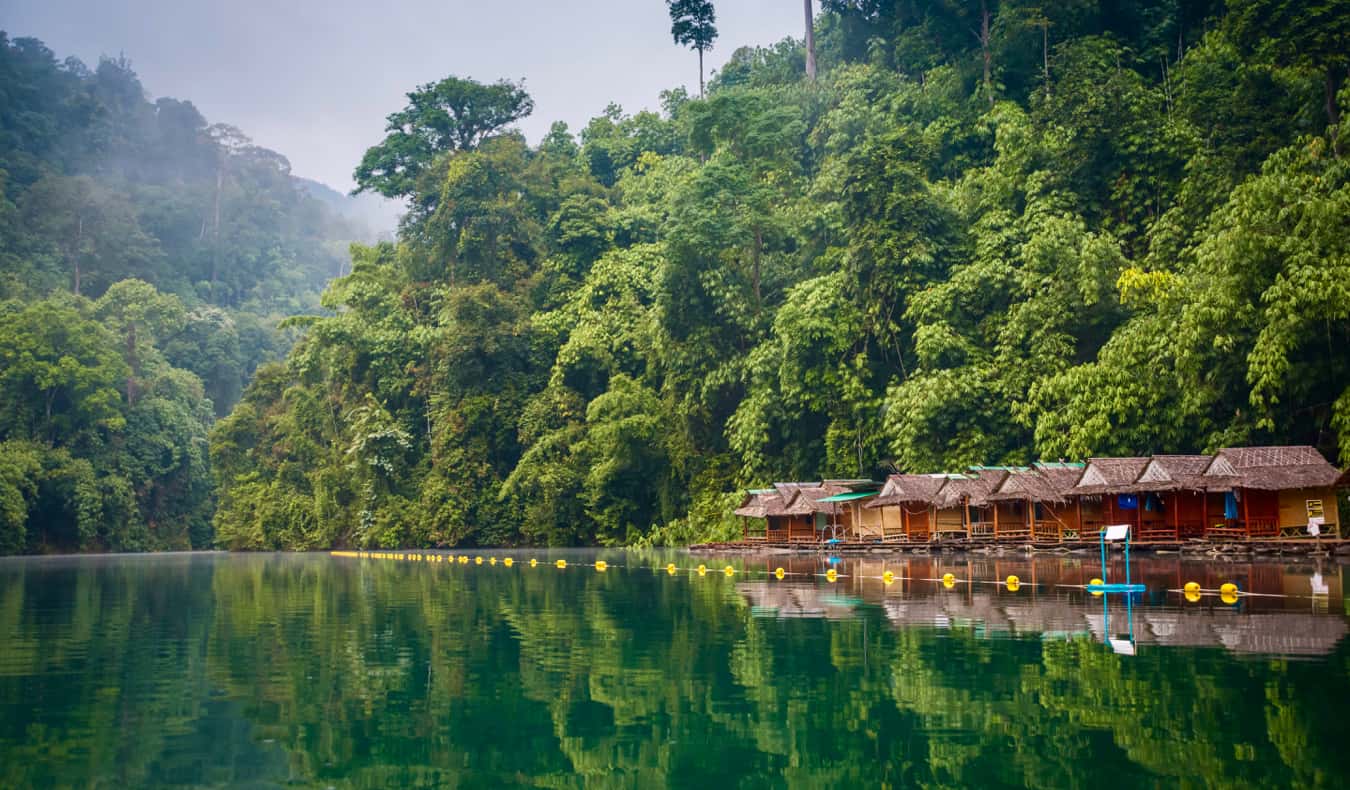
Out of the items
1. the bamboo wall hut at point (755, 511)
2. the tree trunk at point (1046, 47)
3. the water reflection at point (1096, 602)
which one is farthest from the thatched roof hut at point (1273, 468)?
the tree trunk at point (1046, 47)

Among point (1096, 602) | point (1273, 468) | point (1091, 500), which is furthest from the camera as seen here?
point (1091, 500)

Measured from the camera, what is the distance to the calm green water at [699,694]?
809cm

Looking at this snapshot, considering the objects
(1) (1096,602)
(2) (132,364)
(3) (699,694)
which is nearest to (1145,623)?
(1) (1096,602)

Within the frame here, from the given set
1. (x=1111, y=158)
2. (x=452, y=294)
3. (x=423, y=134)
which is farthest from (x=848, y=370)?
(x=423, y=134)

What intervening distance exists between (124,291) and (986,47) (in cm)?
5676

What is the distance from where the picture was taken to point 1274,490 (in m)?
28.5

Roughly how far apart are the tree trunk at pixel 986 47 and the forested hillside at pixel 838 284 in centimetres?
28

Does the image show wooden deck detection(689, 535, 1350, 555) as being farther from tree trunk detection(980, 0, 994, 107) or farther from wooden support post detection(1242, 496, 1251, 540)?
tree trunk detection(980, 0, 994, 107)

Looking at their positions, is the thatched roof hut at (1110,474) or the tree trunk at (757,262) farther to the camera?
the tree trunk at (757,262)

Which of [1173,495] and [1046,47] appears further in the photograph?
[1046,47]

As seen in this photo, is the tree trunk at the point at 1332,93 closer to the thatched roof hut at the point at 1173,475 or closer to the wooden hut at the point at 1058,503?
the thatched roof hut at the point at 1173,475

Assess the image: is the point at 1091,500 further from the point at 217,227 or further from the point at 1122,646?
the point at 217,227

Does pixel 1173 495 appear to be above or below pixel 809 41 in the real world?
below

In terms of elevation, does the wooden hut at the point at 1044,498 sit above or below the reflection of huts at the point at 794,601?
above
